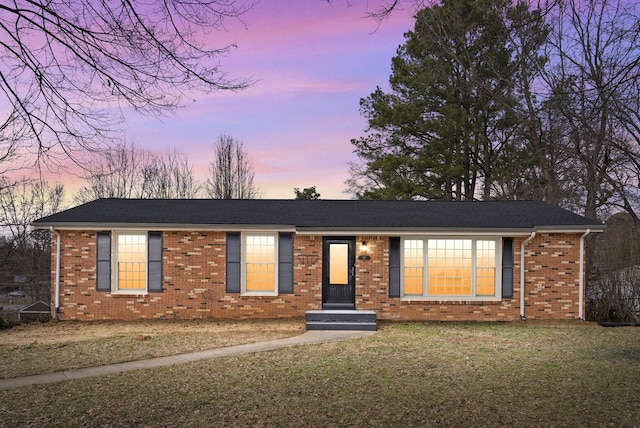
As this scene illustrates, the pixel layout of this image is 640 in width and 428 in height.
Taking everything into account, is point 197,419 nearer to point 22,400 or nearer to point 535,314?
point 22,400

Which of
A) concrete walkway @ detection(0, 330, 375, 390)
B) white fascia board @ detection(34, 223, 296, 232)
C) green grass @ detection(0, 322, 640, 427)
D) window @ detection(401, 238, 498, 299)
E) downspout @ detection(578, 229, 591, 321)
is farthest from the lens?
window @ detection(401, 238, 498, 299)

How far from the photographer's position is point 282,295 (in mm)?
13883

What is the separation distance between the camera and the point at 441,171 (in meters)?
24.7

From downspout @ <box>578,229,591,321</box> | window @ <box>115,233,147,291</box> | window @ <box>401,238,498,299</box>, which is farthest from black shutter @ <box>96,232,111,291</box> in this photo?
downspout @ <box>578,229,591,321</box>

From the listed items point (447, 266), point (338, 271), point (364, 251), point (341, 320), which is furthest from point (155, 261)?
point (447, 266)

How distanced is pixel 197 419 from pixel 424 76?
21.2 meters

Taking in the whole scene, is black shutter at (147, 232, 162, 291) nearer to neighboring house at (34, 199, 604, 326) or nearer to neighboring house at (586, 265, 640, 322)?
neighboring house at (34, 199, 604, 326)

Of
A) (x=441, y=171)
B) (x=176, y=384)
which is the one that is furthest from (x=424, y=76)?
Result: (x=176, y=384)

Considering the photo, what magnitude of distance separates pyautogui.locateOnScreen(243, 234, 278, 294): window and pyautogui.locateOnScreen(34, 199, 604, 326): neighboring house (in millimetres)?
28

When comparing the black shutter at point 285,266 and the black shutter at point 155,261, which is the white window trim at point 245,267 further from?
the black shutter at point 155,261

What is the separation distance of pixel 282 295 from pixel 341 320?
1.95 m

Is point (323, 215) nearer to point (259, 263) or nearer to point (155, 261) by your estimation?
point (259, 263)

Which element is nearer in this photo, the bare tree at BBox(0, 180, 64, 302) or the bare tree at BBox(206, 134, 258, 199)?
the bare tree at BBox(0, 180, 64, 302)

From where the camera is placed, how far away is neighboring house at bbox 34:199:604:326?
1376cm
